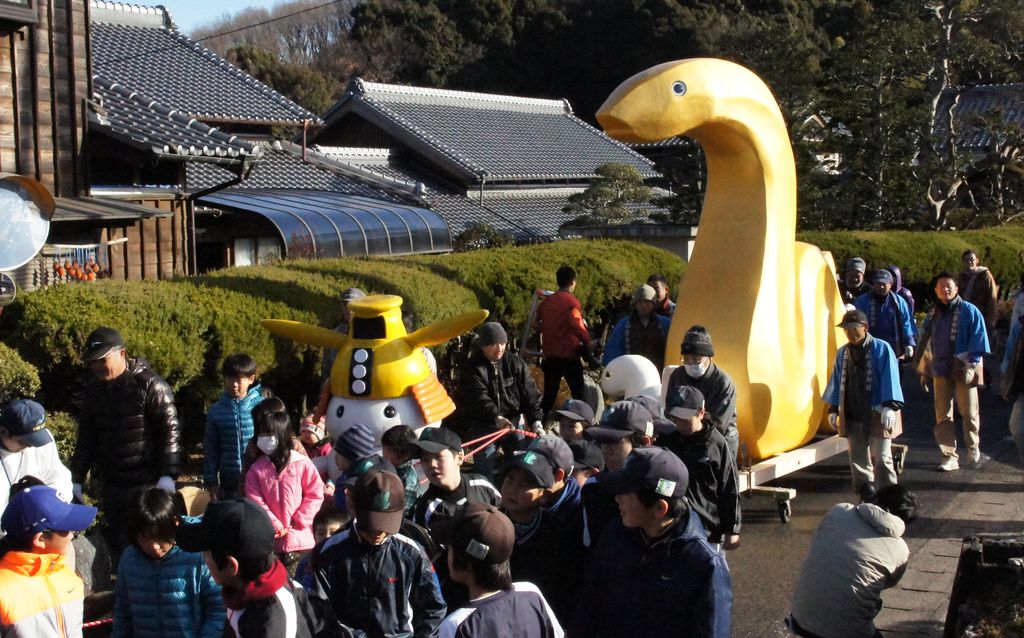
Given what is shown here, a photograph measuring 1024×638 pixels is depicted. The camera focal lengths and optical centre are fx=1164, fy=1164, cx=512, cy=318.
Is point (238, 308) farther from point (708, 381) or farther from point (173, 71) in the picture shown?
point (173, 71)

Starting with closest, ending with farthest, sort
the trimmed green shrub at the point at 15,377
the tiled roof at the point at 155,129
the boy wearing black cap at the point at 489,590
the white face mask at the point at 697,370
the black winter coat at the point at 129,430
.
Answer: the boy wearing black cap at the point at 489,590 < the black winter coat at the point at 129,430 < the trimmed green shrub at the point at 15,377 < the white face mask at the point at 697,370 < the tiled roof at the point at 155,129

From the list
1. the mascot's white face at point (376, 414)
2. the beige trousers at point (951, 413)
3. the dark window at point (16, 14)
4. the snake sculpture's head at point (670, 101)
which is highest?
the dark window at point (16, 14)

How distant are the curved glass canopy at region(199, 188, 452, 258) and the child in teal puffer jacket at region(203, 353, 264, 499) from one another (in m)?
8.84

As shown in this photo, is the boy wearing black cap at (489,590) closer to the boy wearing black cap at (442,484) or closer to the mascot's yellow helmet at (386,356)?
the boy wearing black cap at (442,484)

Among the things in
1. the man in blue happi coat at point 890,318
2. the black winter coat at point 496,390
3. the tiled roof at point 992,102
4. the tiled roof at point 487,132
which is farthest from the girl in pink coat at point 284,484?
the tiled roof at point 992,102

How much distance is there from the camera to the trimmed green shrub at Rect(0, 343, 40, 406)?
6102 millimetres

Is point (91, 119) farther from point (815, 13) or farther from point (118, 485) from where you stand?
point (815, 13)

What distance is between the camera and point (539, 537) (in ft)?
13.9

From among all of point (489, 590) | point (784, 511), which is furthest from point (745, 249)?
point (489, 590)

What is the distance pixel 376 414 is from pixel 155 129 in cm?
681

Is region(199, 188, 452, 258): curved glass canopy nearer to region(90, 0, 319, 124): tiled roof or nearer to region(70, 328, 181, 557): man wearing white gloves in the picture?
region(90, 0, 319, 124): tiled roof

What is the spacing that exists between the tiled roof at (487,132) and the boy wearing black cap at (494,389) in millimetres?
16797

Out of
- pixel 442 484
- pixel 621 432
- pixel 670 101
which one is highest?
pixel 670 101

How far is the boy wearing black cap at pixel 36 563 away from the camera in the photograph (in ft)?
12.5
